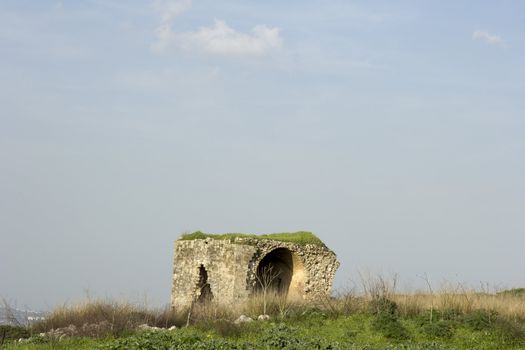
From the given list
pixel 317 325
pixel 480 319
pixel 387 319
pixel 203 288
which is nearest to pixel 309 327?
pixel 317 325

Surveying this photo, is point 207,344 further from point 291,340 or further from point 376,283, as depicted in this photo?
point 376,283

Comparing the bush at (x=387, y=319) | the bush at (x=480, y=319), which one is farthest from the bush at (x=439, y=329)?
the bush at (x=387, y=319)

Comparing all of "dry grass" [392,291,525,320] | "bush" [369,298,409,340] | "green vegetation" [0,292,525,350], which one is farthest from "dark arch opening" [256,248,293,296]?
"bush" [369,298,409,340]

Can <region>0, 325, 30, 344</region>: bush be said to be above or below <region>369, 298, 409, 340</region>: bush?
below

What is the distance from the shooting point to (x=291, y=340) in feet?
44.7

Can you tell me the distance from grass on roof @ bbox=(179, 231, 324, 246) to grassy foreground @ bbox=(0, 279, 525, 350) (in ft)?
15.0

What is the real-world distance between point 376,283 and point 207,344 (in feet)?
28.7

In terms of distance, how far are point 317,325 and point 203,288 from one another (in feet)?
34.8

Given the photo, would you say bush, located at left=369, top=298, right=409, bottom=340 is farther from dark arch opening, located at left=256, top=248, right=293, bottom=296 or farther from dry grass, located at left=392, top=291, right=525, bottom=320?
dark arch opening, located at left=256, top=248, right=293, bottom=296

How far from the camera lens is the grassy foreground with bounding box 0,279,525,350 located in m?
13.8

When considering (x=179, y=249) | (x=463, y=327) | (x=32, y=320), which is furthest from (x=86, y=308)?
A: (x=463, y=327)

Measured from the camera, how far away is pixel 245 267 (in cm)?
2531

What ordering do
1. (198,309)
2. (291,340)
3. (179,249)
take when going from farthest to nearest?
(179,249)
(198,309)
(291,340)

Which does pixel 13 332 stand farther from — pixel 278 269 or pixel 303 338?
pixel 278 269
